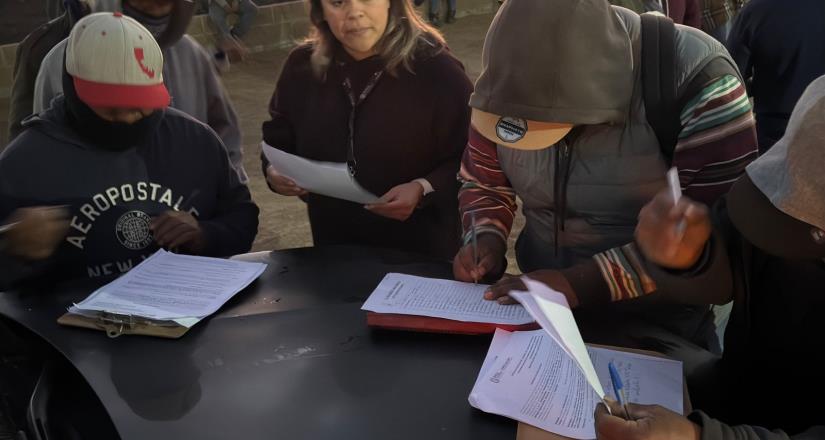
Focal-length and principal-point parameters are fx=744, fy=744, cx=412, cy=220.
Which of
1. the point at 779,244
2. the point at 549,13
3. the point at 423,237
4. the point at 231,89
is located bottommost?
the point at 231,89

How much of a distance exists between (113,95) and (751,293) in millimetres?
1463

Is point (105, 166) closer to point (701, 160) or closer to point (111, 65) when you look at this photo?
point (111, 65)

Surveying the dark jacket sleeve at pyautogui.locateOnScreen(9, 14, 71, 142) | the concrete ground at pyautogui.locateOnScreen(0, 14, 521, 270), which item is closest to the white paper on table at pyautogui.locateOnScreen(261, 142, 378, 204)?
the dark jacket sleeve at pyautogui.locateOnScreen(9, 14, 71, 142)

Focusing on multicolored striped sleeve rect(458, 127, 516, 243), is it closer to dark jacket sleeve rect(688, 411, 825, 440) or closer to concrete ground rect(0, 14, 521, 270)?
dark jacket sleeve rect(688, 411, 825, 440)

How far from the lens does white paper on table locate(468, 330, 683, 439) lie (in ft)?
3.82

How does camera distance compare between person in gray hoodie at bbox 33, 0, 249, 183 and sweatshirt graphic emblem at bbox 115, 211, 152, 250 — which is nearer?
sweatshirt graphic emblem at bbox 115, 211, 152, 250

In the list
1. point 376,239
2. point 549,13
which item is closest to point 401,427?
point 549,13

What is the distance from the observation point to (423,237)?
225 cm

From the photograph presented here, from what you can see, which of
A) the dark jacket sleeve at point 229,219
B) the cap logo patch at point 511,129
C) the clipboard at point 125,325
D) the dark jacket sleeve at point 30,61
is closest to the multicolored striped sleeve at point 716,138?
the cap logo patch at point 511,129

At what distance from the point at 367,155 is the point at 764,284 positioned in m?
1.16

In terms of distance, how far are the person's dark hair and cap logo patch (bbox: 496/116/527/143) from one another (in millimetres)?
751

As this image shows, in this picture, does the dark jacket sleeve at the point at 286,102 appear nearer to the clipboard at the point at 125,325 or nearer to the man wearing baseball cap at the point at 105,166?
the man wearing baseball cap at the point at 105,166

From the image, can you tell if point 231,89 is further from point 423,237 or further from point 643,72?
point 643,72

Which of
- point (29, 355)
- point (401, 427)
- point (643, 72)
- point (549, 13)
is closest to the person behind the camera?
point (401, 427)
